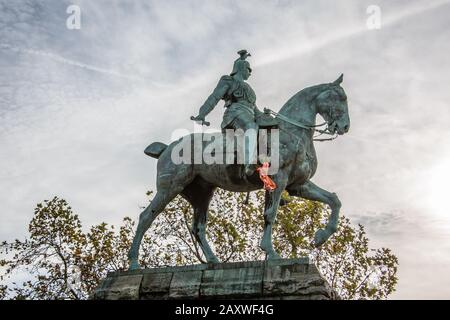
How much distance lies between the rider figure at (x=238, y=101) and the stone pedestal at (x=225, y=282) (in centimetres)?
193

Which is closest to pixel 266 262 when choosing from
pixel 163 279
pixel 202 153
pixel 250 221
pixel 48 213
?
pixel 163 279

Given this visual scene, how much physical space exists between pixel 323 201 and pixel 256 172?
1.44m

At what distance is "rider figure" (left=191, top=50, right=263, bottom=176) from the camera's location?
35.7 feet

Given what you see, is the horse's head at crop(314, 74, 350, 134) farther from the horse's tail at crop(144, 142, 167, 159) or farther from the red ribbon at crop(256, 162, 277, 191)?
the horse's tail at crop(144, 142, 167, 159)

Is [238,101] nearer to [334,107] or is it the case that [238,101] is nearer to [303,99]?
[303,99]

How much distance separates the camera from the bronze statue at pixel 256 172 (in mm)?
10531

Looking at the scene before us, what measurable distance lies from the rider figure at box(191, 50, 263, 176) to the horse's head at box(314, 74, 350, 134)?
1.26 meters

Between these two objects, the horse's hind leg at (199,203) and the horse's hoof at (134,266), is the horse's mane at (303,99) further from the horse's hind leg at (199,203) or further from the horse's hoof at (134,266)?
the horse's hoof at (134,266)

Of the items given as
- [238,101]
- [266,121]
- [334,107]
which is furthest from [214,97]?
[334,107]

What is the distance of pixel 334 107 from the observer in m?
11.0

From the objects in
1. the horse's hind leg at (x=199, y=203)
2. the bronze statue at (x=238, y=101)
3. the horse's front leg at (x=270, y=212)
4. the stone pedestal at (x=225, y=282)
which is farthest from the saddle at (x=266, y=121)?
the stone pedestal at (x=225, y=282)

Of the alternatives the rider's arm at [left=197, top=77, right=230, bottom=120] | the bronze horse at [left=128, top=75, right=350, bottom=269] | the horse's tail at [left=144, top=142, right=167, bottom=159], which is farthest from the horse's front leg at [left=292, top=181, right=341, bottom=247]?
the horse's tail at [left=144, top=142, right=167, bottom=159]

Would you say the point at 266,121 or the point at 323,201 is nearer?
the point at 323,201
